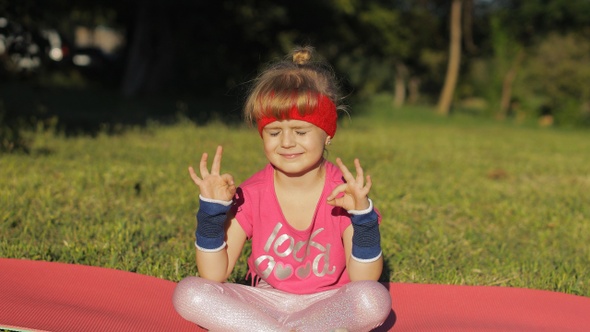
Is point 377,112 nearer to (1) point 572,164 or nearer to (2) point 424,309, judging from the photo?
(1) point 572,164

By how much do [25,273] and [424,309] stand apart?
75.7 inches

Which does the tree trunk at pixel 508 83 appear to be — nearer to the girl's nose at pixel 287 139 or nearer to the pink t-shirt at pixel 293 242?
the pink t-shirt at pixel 293 242

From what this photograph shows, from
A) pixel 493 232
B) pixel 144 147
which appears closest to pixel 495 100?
pixel 144 147

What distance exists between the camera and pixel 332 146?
895cm

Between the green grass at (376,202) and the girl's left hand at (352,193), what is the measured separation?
4.09 feet

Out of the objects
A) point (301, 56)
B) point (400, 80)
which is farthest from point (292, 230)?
point (400, 80)

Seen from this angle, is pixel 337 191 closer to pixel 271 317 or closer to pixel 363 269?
pixel 363 269

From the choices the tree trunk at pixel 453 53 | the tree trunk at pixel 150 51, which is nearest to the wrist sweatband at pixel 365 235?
the tree trunk at pixel 150 51

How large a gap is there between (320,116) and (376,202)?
9.44ft

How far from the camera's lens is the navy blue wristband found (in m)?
2.82

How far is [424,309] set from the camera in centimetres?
345

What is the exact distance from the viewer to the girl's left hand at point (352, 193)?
9.09ft

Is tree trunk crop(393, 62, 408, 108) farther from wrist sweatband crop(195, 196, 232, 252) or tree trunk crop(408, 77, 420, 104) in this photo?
wrist sweatband crop(195, 196, 232, 252)

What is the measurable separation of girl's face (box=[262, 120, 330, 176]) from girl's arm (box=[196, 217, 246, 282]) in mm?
337
